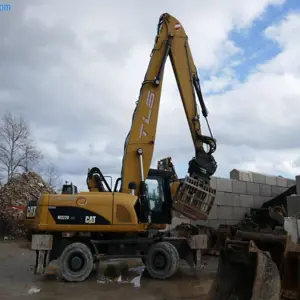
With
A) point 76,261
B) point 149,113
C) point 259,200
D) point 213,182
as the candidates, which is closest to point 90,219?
point 76,261

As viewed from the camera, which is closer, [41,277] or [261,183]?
[41,277]

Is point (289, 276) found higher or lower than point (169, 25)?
lower

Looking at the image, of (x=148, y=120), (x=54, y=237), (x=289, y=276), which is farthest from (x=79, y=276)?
(x=289, y=276)

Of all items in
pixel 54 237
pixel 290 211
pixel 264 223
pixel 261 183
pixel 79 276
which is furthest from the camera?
pixel 261 183

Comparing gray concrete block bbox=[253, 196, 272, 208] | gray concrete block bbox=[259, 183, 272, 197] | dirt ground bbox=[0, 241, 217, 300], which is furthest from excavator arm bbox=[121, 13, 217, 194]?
gray concrete block bbox=[259, 183, 272, 197]

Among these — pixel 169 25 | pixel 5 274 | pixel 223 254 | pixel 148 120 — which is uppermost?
pixel 169 25

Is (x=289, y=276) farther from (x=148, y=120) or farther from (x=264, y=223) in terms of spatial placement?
(x=264, y=223)

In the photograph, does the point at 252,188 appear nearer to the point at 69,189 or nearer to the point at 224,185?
the point at 224,185

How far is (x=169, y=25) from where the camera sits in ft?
36.3

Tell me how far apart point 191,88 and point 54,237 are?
5153mm

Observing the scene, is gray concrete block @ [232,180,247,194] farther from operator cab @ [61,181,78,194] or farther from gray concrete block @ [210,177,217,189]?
operator cab @ [61,181,78,194]

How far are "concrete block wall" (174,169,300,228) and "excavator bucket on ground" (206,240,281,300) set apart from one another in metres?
9.48

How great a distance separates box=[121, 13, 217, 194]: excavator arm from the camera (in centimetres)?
1017

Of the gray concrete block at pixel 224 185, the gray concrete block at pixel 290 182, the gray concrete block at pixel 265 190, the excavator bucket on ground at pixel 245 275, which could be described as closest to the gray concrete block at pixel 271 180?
the gray concrete block at pixel 265 190
